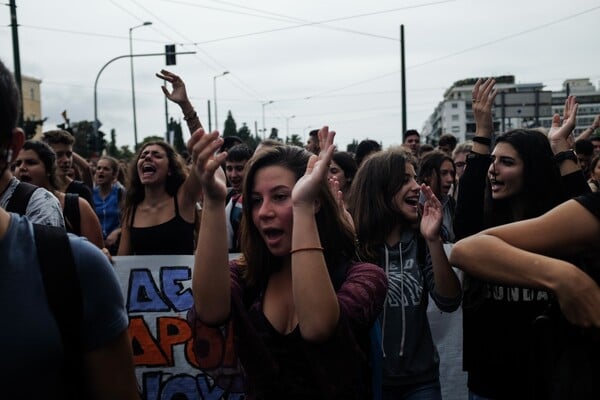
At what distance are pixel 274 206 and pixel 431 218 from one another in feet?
3.92

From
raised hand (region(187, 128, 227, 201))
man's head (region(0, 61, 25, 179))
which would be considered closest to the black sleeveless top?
raised hand (region(187, 128, 227, 201))

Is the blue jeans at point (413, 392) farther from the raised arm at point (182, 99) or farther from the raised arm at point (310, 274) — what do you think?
the raised arm at point (182, 99)

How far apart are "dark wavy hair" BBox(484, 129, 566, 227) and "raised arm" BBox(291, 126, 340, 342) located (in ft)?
4.68

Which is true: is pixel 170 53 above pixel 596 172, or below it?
above

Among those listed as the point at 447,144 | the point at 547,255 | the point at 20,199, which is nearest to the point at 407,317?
the point at 547,255

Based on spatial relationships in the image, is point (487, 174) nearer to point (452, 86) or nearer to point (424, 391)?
point (424, 391)

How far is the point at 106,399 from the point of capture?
1604mm

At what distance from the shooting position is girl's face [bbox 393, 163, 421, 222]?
3648 millimetres

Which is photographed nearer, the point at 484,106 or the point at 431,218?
the point at 431,218

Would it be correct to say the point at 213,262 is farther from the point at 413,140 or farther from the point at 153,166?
the point at 413,140

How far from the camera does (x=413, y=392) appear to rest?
131 inches

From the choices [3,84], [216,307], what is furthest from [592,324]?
[3,84]

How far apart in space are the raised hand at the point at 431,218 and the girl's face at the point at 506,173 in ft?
0.96

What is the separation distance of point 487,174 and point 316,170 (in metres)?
1.48
